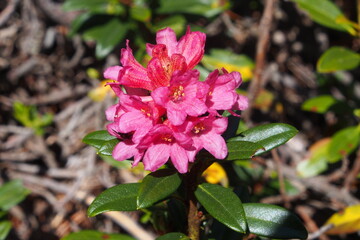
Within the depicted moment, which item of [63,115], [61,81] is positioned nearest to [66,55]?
[61,81]

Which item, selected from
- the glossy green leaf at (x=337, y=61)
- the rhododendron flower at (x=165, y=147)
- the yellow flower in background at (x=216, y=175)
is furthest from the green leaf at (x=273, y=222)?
the glossy green leaf at (x=337, y=61)

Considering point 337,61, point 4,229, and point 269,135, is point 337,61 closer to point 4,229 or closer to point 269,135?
point 269,135

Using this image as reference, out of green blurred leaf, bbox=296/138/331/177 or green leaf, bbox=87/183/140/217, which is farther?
green blurred leaf, bbox=296/138/331/177

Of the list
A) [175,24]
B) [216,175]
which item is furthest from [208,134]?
[175,24]

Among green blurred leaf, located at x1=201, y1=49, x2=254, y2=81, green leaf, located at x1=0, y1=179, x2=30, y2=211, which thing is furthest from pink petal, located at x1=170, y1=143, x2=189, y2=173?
green blurred leaf, located at x1=201, y1=49, x2=254, y2=81

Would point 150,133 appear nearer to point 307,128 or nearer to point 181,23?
point 181,23

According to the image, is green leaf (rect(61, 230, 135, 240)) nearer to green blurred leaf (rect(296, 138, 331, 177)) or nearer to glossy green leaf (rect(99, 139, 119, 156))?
glossy green leaf (rect(99, 139, 119, 156))

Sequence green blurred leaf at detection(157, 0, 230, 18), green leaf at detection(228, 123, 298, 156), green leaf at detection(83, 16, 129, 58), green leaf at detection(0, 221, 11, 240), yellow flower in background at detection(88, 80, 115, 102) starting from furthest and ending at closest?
yellow flower in background at detection(88, 80, 115, 102)
green blurred leaf at detection(157, 0, 230, 18)
green leaf at detection(83, 16, 129, 58)
green leaf at detection(0, 221, 11, 240)
green leaf at detection(228, 123, 298, 156)

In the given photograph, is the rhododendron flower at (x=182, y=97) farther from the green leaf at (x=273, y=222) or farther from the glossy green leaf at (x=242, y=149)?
the green leaf at (x=273, y=222)

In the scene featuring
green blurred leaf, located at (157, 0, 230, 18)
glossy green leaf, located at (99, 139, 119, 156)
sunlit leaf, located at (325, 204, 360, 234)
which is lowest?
sunlit leaf, located at (325, 204, 360, 234)
